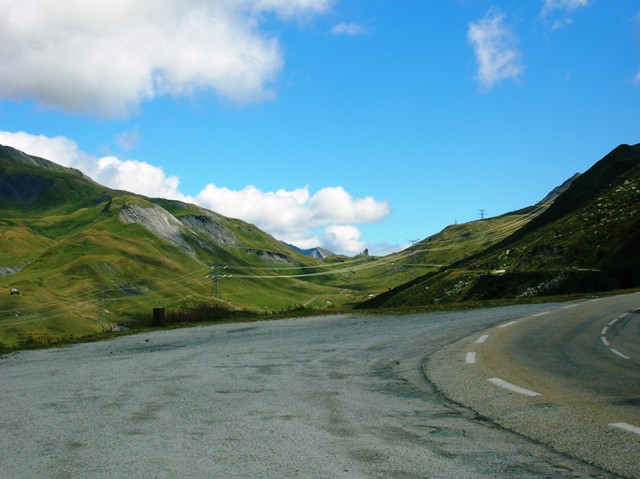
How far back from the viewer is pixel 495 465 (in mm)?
5621

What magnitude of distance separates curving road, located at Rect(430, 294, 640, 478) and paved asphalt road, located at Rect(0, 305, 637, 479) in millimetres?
277

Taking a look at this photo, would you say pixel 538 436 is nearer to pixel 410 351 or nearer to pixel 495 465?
pixel 495 465

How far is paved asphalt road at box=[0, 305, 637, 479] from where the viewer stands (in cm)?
571

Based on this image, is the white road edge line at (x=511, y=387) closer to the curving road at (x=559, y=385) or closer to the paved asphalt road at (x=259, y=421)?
the curving road at (x=559, y=385)

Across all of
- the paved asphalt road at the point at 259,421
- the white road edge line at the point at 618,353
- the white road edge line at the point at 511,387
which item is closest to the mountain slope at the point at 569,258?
the white road edge line at the point at 618,353

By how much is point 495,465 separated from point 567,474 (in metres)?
0.64

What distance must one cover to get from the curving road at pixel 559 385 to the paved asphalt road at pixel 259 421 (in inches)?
10.9

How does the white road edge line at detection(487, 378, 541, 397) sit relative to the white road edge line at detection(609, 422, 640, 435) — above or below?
above

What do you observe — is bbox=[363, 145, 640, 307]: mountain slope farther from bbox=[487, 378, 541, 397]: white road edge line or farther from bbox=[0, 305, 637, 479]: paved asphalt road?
bbox=[487, 378, 541, 397]: white road edge line

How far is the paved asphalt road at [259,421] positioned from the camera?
225 inches

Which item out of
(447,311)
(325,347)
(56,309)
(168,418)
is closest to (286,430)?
(168,418)

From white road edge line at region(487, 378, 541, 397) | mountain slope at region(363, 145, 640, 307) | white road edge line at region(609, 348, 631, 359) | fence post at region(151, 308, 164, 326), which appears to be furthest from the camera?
mountain slope at region(363, 145, 640, 307)

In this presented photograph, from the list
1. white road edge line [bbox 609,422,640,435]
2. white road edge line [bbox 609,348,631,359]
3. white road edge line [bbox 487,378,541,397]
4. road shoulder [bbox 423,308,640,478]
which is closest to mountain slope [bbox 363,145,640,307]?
white road edge line [bbox 609,348,631,359]

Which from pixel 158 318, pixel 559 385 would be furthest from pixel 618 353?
pixel 158 318
